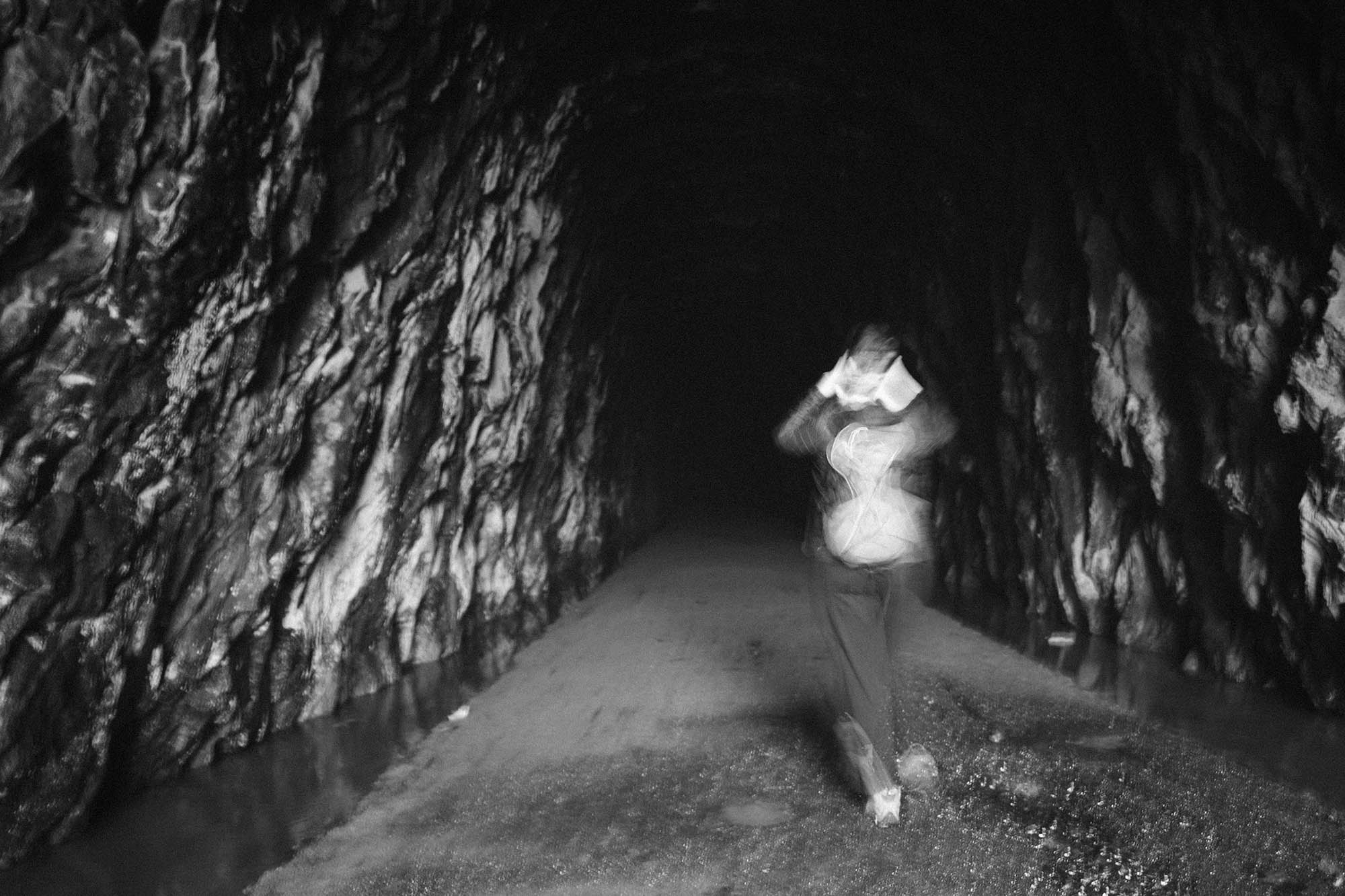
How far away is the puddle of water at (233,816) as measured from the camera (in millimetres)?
3604

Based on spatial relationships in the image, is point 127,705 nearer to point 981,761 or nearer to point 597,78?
point 981,761

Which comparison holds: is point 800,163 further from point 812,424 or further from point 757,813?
point 757,813

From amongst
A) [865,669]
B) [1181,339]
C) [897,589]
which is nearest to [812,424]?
[897,589]

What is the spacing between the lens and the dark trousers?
153 inches

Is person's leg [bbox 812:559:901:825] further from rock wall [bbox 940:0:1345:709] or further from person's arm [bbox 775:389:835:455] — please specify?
rock wall [bbox 940:0:1345:709]

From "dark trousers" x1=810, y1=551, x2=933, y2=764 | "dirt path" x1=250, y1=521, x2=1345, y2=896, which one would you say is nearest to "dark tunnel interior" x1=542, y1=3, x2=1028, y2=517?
"dirt path" x1=250, y1=521, x2=1345, y2=896

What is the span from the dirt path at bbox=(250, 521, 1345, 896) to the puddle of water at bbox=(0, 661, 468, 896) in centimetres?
17

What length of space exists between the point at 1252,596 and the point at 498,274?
5091 mm

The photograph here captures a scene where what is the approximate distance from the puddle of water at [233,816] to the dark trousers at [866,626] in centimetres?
231

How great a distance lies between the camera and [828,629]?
13.6 ft

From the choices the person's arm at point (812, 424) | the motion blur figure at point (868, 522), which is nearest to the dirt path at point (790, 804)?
the motion blur figure at point (868, 522)

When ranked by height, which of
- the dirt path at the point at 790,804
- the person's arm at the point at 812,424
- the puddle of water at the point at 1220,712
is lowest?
the puddle of water at the point at 1220,712

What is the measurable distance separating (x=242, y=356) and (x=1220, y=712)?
199 inches

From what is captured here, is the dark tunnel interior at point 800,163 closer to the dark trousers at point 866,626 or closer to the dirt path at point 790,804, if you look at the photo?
the dirt path at point 790,804
